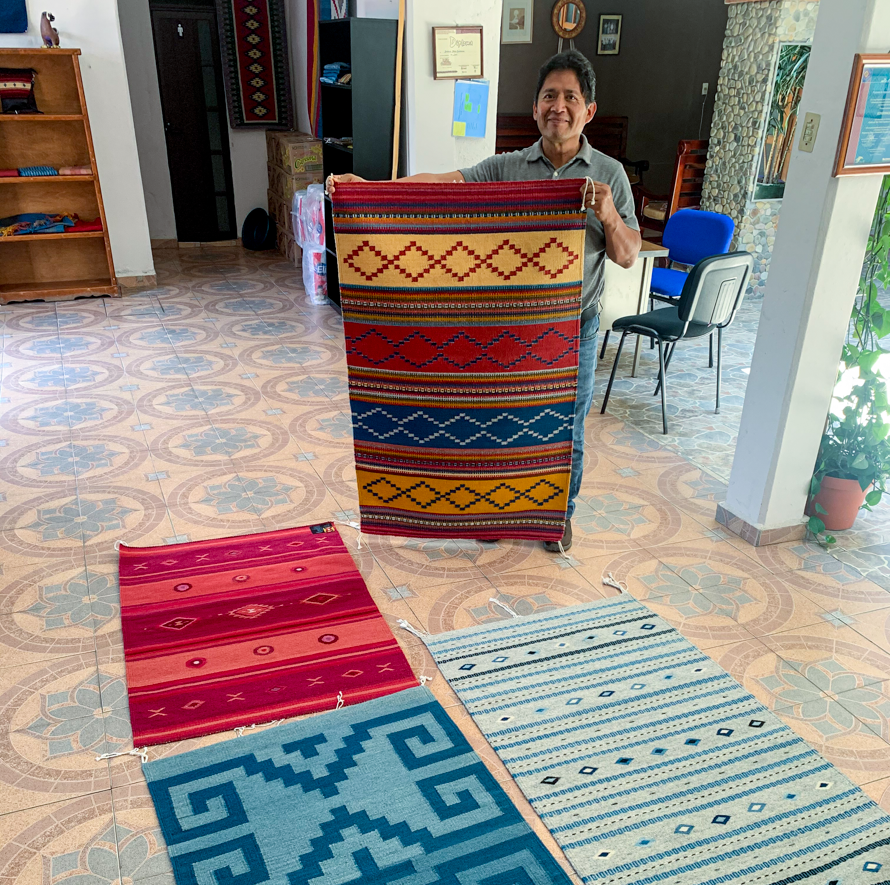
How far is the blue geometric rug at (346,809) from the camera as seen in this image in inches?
75.7

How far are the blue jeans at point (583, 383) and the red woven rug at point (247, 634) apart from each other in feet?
3.06

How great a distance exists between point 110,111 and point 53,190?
74 centimetres

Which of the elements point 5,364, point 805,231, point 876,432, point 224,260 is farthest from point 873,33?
point 224,260

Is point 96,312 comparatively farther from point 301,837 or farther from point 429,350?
point 301,837

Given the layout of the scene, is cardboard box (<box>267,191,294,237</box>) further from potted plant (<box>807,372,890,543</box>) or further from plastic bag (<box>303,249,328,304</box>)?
potted plant (<box>807,372,890,543</box>)

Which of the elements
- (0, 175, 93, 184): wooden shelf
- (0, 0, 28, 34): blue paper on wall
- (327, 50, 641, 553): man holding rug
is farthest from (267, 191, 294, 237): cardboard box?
(327, 50, 641, 553): man holding rug

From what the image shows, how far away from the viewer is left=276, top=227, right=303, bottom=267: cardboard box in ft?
24.2

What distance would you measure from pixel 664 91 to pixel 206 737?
9274mm

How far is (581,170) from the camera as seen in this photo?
2744mm

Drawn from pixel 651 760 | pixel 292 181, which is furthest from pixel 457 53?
pixel 651 760

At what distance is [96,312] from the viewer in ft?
20.0

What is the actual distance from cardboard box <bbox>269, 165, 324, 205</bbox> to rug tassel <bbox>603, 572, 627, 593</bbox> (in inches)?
197

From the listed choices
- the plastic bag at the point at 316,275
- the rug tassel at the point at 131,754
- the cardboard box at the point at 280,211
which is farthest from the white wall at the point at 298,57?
the rug tassel at the point at 131,754

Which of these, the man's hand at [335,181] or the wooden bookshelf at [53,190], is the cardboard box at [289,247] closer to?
the wooden bookshelf at [53,190]
